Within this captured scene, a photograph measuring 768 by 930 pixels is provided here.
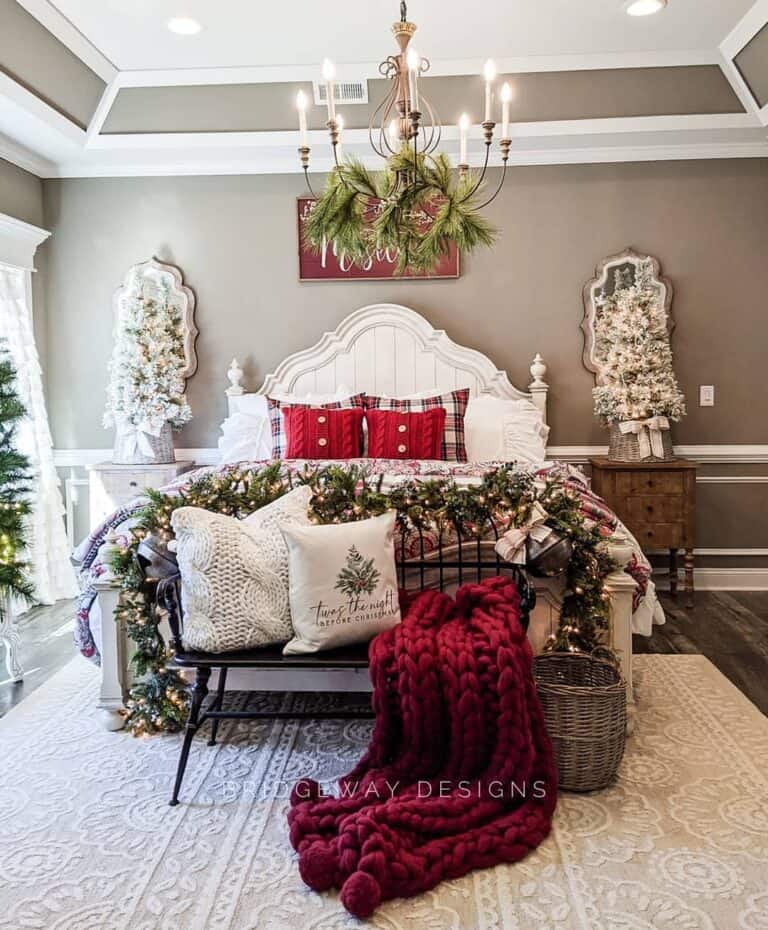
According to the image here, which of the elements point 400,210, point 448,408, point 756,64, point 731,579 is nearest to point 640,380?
point 448,408

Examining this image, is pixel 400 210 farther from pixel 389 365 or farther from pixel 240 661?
pixel 389 365

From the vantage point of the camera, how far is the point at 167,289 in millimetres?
4805

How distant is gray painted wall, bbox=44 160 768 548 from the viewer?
466 cm

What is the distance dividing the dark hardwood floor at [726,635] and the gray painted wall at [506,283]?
49 cm

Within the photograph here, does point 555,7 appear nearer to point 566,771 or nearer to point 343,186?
point 343,186

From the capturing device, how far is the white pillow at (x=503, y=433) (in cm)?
422

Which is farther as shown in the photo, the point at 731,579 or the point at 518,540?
the point at 731,579

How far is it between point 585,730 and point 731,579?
2867mm

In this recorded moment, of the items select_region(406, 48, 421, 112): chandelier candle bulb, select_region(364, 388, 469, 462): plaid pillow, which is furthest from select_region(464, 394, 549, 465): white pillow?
select_region(406, 48, 421, 112): chandelier candle bulb

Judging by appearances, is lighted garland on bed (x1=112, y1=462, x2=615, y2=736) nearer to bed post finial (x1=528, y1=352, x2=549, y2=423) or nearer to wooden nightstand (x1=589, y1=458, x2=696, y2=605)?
wooden nightstand (x1=589, y1=458, x2=696, y2=605)

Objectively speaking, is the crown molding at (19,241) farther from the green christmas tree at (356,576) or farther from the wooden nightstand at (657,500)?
the wooden nightstand at (657,500)

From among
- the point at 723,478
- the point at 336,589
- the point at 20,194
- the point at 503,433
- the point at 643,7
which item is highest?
the point at 643,7

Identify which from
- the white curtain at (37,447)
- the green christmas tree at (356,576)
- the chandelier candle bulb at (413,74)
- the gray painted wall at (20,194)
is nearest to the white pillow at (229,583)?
the green christmas tree at (356,576)

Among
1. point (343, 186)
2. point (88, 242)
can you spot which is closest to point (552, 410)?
point (343, 186)
